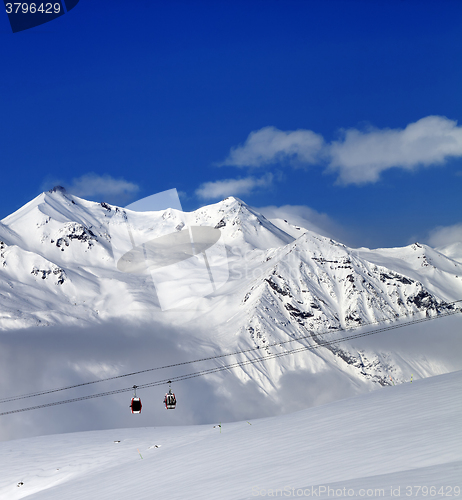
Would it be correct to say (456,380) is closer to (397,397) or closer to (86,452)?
(397,397)

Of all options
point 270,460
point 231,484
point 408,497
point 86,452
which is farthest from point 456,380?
point 86,452

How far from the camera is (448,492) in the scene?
37.8ft

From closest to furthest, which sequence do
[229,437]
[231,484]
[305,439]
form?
[231,484]
[305,439]
[229,437]

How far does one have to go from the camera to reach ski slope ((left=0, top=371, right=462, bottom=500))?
49.0 ft

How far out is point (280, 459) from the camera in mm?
20875

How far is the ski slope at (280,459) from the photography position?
14945mm

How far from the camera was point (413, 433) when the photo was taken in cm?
1955

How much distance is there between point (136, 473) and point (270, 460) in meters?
8.25

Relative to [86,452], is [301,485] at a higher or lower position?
lower

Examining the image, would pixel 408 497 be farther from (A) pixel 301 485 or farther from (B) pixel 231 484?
(B) pixel 231 484

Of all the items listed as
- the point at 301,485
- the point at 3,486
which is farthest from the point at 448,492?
the point at 3,486

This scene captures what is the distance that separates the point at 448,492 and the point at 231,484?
8.75 metres

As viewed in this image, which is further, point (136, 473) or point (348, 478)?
point (136, 473)

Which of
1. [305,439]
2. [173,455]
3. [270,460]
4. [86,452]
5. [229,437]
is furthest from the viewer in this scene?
[86,452]
